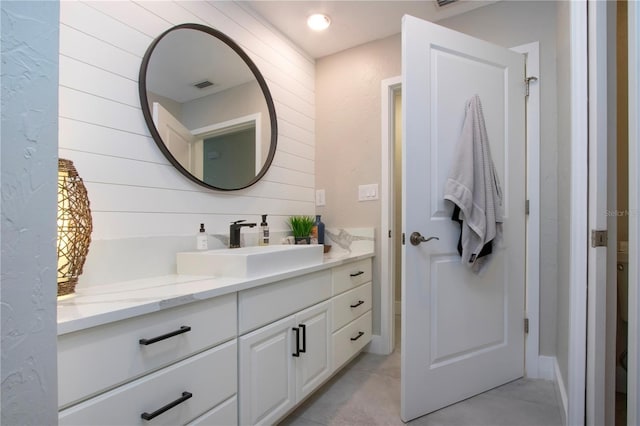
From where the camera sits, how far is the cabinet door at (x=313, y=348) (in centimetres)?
160

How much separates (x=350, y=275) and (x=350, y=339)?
40cm

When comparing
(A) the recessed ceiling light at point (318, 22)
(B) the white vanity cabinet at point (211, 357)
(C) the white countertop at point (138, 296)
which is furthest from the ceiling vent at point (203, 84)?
(B) the white vanity cabinet at point (211, 357)

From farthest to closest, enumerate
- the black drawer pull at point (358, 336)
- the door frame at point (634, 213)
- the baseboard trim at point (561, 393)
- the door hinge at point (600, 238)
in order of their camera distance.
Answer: the black drawer pull at point (358, 336) < the baseboard trim at point (561, 393) < the door hinge at point (600, 238) < the door frame at point (634, 213)

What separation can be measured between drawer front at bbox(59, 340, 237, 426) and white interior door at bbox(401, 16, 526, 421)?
90 centimetres

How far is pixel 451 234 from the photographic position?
5.84 feet

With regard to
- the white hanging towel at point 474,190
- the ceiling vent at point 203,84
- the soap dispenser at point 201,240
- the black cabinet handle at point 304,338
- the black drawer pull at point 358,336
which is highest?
the ceiling vent at point 203,84

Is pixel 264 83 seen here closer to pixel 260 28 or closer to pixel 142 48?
pixel 260 28

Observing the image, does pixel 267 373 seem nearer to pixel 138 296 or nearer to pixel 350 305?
pixel 138 296

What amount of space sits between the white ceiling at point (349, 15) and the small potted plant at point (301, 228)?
1.37m

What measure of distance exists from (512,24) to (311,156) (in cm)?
163

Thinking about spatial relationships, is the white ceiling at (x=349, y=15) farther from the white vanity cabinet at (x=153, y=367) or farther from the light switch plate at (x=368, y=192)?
the white vanity cabinet at (x=153, y=367)

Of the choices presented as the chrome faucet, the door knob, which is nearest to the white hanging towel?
the door knob

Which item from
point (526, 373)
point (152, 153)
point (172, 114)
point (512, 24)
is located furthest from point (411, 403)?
point (512, 24)

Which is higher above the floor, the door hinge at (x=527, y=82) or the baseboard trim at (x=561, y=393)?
the door hinge at (x=527, y=82)
